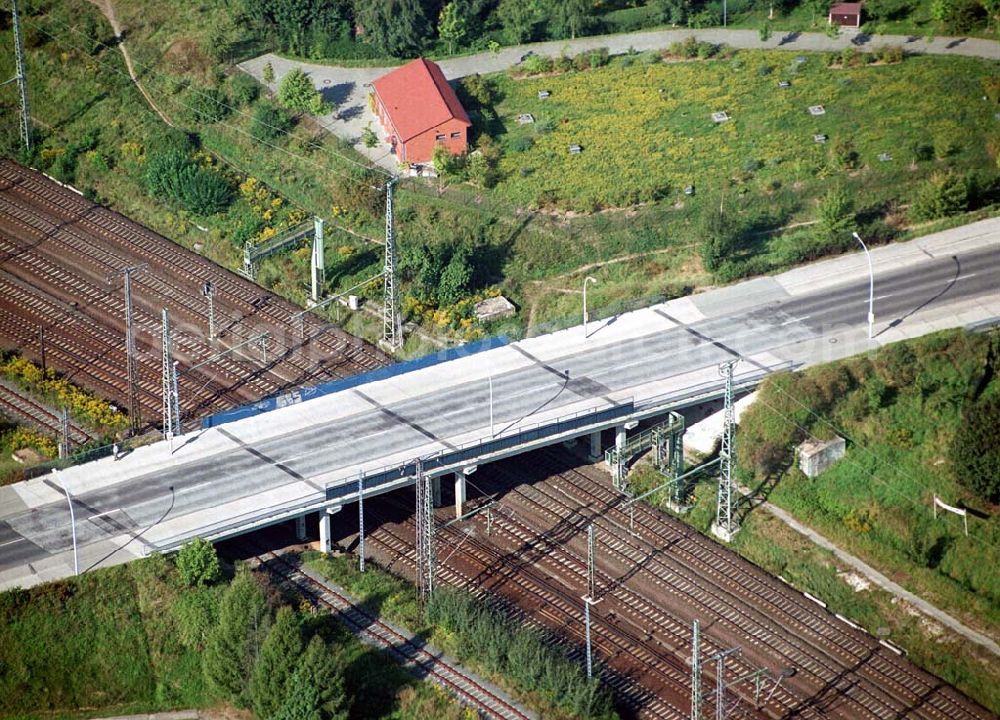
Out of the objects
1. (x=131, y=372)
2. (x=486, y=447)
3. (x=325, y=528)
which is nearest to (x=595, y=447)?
(x=486, y=447)

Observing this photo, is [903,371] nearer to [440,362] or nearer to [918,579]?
[918,579]

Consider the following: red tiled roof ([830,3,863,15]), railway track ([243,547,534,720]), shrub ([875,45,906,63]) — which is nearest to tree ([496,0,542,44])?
red tiled roof ([830,3,863,15])

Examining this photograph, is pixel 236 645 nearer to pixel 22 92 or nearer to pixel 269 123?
pixel 269 123

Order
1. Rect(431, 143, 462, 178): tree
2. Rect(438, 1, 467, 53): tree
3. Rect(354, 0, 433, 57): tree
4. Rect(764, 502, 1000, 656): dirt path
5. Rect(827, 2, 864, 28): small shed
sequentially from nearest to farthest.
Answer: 1. Rect(764, 502, 1000, 656): dirt path
2. Rect(431, 143, 462, 178): tree
3. Rect(354, 0, 433, 57): tree
4. Rect(438, 1, 467, 53): tree
5. Rect(827, 2, 864, 28): small shed

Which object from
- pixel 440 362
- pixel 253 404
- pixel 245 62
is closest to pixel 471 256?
pixel 440 362

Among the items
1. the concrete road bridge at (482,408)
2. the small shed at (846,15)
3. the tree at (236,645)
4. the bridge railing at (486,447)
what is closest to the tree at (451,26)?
the small shed at (846,15)

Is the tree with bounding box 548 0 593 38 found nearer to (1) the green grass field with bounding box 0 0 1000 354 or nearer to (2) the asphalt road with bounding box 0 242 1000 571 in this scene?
(1) the green grass field with bounding box 0 0 1000 354

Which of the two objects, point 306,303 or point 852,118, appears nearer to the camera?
point 306,303

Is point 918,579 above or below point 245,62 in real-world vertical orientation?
below
